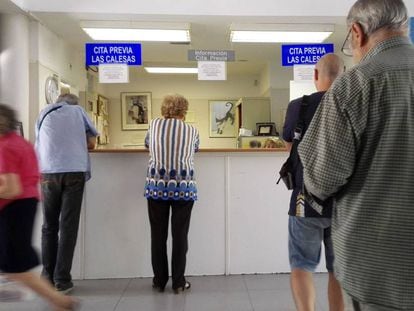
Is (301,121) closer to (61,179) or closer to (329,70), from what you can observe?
(329,70)

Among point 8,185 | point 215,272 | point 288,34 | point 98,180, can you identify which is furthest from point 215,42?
point 8,185

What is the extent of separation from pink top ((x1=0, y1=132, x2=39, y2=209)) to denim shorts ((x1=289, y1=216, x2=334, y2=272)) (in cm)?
140

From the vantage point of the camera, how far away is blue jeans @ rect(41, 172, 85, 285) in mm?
3086

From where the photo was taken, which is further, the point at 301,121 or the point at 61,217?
the point at 61,217

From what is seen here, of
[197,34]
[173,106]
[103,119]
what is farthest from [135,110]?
[173,106]

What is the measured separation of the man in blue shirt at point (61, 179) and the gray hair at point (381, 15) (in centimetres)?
239

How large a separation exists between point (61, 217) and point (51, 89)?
6.48 ft

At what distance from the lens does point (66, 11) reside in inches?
158

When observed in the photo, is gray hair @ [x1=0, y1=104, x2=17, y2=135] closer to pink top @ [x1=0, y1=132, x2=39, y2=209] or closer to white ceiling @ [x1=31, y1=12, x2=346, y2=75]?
pink top @ [x1=0, y1=132, x2=39, y2=209]

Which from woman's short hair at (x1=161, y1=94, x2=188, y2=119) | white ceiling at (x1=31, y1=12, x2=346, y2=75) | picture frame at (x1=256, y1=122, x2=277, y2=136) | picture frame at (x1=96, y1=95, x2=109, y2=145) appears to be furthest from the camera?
picture frame at (x1=96, y1=95, x2=109, y2=145)

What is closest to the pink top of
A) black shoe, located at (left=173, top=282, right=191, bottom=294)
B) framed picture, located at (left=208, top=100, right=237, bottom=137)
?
black shoe, located at (left=173, top=282, right=191, bottom=294)

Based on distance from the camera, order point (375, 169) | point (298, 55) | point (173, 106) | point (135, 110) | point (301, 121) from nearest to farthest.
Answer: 1. point (375, 169)
2. point (301, 121)
3. point (173, 106)
4. point (298, 55)
5. point (135, 110)

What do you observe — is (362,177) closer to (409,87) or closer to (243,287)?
(409,87)

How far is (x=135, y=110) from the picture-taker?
838 centimetres
